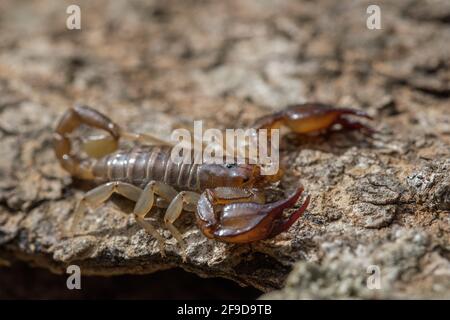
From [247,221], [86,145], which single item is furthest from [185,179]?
[86,145]

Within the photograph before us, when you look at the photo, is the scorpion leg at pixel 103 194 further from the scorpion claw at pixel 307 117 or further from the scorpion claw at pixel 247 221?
the scorpion claw at pixel 307 117

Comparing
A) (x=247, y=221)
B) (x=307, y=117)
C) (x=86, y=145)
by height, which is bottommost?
(x=247, y=221)

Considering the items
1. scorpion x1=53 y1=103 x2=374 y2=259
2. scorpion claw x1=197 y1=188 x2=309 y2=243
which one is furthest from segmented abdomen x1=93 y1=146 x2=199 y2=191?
scorpion claw x1=197 y1=188 x2=309 y2=243

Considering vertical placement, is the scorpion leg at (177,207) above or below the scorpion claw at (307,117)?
below

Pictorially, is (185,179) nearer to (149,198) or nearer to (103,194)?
(149,198)

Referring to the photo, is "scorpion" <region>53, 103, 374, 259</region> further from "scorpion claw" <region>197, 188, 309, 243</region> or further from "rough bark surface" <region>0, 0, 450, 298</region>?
"rough bark surface" <region>0, 0, 450, 298</region>

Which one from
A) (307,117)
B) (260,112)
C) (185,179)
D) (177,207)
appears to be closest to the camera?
(177,207)

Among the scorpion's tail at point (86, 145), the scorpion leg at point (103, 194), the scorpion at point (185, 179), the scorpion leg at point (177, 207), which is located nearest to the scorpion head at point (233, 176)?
the scorpion at point (185, 179)
